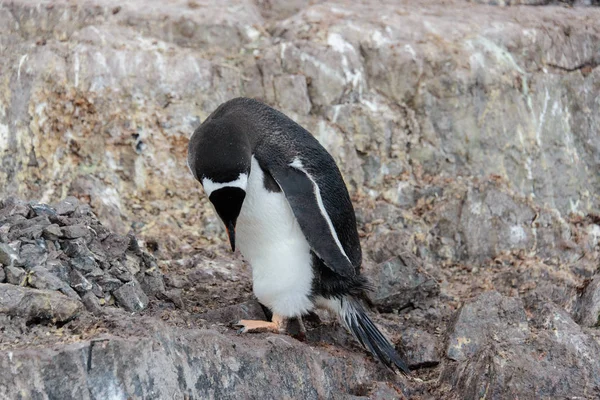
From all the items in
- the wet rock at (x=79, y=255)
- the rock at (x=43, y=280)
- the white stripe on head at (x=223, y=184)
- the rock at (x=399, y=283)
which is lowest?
the rock at (x=399, y=283)

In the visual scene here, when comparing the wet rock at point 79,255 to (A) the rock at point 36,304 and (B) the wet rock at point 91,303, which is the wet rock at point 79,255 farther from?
(A) the rock at point 36,304

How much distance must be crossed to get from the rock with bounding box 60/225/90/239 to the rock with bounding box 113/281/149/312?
1.10 feet

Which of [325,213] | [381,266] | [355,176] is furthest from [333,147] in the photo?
[325,213]

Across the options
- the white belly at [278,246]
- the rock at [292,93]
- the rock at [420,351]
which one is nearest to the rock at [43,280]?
the white belly at [278,246]

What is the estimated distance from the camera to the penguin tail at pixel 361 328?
4.07 m

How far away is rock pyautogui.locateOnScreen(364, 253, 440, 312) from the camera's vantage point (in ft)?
16.0

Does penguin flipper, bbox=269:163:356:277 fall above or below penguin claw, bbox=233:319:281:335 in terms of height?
above

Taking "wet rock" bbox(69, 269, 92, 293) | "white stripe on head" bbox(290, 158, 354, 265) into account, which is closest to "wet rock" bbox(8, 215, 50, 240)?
"wet rock" bbox(69, 269, 92, 293)

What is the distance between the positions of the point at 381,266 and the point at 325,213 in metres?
1.05

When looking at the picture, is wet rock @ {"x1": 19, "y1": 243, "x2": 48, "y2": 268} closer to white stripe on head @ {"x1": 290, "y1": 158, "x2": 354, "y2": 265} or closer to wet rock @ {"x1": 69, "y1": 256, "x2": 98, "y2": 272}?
wet rock @ {"x1": 69, "y1": 256, "x2": 98, "y2": 272}

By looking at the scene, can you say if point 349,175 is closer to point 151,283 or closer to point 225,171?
point 151,283

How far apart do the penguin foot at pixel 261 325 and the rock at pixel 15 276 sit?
98cm

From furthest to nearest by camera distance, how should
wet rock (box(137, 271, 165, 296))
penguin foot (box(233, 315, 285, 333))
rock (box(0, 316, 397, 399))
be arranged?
1. wet rock (box(137, 271, 165, 296))
2. penguin foot (box(233, 315, 285, 333))
3. rock (box(0, 316, 397, 399))

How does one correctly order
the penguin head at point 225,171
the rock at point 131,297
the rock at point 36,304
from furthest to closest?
1. the rock at point 131,297
2. the penguin head at point 225,171
3. the rock at point 36,304
